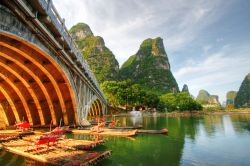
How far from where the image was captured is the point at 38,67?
20797mm

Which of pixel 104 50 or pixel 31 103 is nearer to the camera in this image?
pixel 31 103

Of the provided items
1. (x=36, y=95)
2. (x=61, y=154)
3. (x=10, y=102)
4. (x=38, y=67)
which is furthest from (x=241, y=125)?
(x=10, y=102)

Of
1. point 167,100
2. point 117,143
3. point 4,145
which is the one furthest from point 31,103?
point 167,100

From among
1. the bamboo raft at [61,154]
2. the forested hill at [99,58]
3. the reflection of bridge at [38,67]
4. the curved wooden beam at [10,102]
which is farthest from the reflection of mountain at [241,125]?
the forested hill at [99,58]

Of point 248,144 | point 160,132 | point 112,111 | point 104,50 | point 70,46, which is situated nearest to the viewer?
point 70,46

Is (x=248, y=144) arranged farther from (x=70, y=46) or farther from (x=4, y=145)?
(x=4, y=145)

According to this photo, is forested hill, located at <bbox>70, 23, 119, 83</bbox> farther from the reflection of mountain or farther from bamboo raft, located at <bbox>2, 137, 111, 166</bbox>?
bamboo raft, located at <bbox>2, 137, 111, 166</bbox>

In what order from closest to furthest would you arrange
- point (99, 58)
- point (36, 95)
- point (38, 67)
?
1. point (38, 67)
2. point (36, 95)
3. point (99, 58)

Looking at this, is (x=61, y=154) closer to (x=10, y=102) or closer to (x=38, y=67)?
(x=38, y=67)

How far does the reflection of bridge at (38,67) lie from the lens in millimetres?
12000

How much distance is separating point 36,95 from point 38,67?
18.1 ft

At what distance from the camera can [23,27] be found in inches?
489

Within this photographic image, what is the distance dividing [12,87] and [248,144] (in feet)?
93.3

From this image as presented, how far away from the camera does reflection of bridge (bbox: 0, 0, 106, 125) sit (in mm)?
12000
